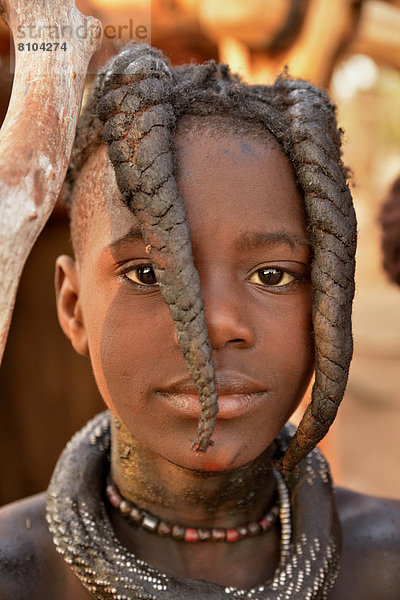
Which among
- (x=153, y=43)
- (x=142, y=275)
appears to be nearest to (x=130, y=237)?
(x=142, y=275)

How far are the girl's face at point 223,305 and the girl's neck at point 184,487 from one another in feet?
0.65

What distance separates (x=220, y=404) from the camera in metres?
1.42

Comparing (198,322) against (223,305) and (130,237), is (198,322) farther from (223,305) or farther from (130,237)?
(130,237)

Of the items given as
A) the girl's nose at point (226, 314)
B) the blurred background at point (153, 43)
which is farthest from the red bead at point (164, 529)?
the blurred background at point (153, 43)

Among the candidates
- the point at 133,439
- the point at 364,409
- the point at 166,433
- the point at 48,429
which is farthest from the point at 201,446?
the point at 364,409

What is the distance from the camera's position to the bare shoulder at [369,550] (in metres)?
1.81

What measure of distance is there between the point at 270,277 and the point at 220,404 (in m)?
0.29

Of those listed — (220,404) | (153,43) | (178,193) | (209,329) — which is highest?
(153,43)

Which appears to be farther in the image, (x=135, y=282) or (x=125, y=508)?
(x=125, y=508)

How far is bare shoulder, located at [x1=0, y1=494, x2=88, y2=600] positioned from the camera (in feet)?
5.35

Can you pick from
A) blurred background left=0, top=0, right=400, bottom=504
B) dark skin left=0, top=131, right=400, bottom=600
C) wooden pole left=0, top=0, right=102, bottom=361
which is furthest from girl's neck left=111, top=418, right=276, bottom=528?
blurred background left=0, top=0, right=400, bottom=504

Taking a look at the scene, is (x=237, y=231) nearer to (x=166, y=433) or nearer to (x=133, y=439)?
(x=166, y=433)

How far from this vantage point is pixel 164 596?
1500 millimetres

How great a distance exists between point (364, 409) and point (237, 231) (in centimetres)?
719
